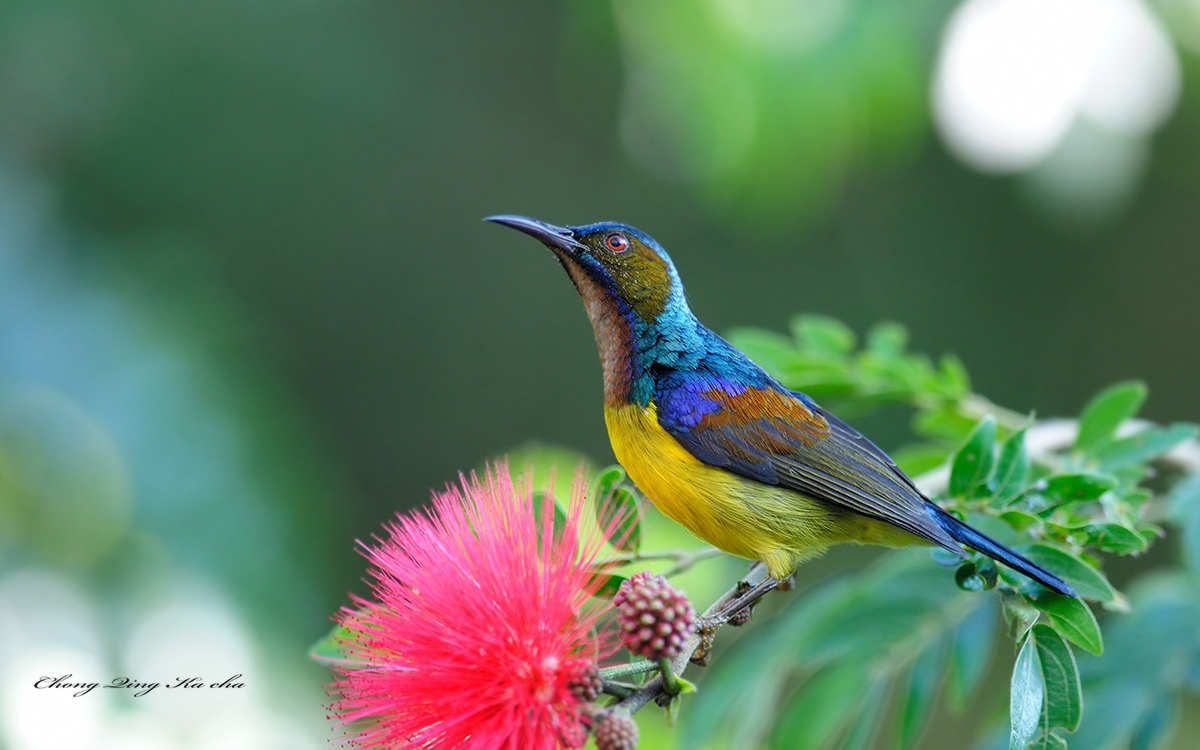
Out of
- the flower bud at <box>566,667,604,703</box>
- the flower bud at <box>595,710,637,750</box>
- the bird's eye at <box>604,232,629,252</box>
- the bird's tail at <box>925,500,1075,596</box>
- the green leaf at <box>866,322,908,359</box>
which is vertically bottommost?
the flower bud at <box>595,710,637,750</box>

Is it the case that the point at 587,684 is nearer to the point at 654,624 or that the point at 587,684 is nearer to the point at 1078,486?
the point at 654,624

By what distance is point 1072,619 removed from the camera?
2.06m

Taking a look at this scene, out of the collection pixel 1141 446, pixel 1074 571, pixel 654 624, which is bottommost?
pixel 654 624

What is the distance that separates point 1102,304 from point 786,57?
13.9 feet

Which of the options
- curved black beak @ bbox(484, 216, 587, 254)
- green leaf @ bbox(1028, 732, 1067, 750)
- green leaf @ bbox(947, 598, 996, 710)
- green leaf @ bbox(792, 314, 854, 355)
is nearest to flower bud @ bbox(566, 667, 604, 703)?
green leaf @ bbox(1028, 732, 1067, 750)

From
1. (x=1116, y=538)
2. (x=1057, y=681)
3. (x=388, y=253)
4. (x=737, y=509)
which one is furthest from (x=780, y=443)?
(x=388, y=253)

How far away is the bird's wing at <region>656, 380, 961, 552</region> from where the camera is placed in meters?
2.56

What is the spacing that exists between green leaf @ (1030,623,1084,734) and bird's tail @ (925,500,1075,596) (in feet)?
0.46

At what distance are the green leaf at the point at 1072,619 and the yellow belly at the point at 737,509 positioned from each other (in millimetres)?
427

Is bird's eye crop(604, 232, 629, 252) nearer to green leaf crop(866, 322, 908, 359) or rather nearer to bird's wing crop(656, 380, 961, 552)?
bird's wing crop(656, 380, 961, 552)

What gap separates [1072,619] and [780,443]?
829 millimetres

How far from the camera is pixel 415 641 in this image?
6.00 ft

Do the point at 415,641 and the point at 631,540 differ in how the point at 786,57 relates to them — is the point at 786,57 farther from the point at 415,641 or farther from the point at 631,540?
the point at 415,641

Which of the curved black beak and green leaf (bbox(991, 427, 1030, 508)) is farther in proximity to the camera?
the curved black beak
